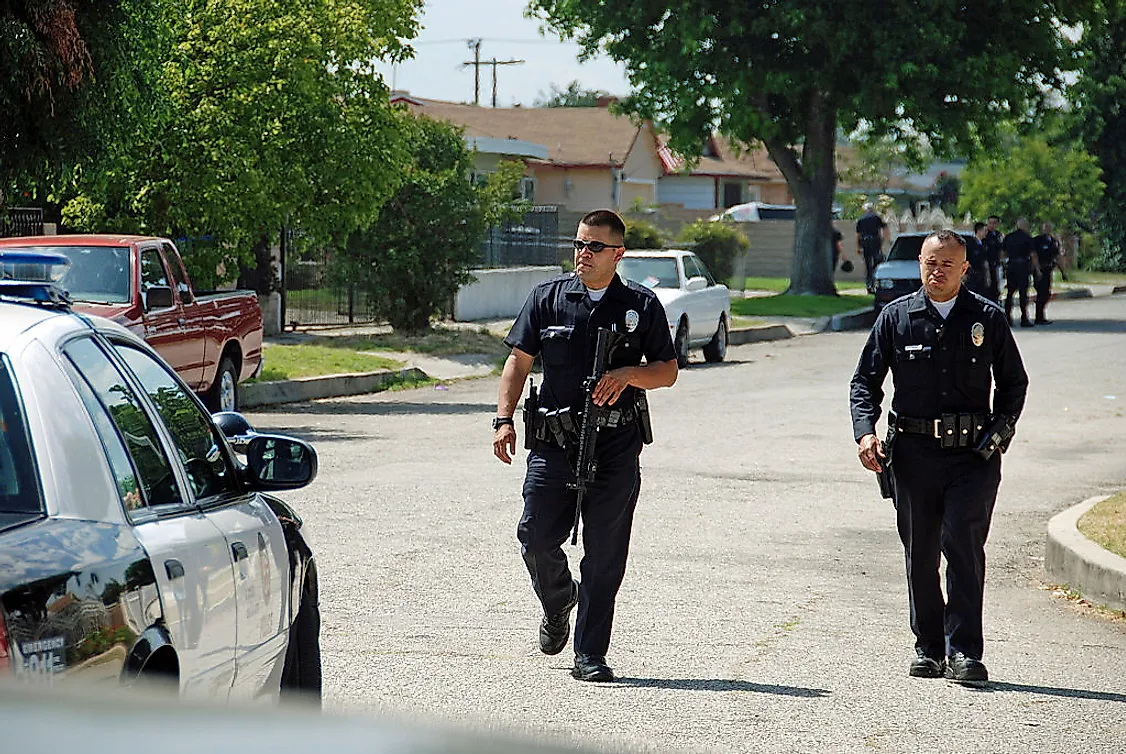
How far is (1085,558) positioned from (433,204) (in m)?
17.8

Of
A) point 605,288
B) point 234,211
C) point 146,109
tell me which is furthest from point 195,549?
point 234,211

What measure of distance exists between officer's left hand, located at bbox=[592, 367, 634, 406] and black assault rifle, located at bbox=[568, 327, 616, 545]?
0.07ft

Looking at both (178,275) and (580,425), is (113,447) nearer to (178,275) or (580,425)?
(580,425)

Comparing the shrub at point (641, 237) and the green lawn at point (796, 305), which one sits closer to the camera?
the green lawn at point (796, 305)

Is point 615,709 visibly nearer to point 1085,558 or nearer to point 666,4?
point 1085,558

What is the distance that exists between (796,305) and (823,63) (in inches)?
202

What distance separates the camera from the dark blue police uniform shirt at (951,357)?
23.4ft

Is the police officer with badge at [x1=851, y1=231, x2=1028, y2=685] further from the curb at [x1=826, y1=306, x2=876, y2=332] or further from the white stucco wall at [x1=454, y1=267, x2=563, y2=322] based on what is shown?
the curb at [x1=826, y1=306, x2=876, y2=332]

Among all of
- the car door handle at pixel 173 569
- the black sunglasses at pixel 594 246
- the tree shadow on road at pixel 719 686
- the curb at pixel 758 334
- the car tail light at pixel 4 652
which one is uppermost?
the black sunglasses at pixel 594 246

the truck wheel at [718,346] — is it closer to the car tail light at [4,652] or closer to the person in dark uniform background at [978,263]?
the person in dark uniform background at [978,263]

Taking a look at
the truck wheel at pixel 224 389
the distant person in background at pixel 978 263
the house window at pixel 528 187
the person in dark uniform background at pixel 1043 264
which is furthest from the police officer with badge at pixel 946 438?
the house window at pixel 528 187

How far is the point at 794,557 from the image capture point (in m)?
9.90

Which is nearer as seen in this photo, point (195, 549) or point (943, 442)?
point (195, 549)

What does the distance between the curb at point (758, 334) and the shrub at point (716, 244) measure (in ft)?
43.1
